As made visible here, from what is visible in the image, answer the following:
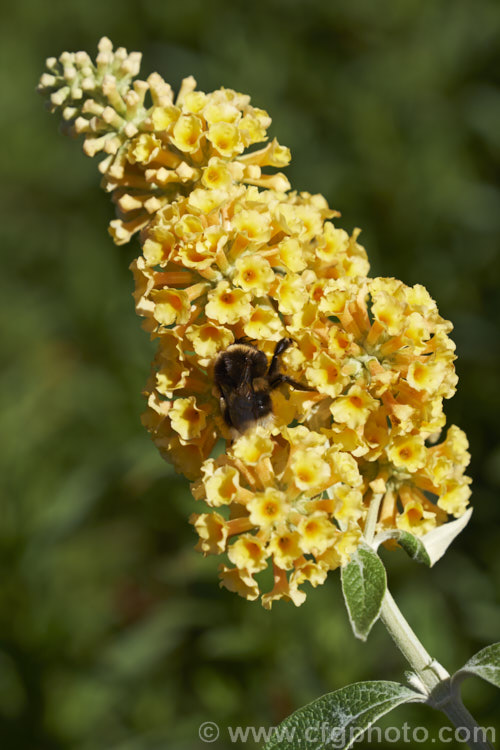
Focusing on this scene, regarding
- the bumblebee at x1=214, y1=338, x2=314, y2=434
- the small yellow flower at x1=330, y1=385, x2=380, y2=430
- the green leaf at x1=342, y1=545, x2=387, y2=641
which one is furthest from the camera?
the bumblebee at x1=214, y1=338, x2=314, y2=434

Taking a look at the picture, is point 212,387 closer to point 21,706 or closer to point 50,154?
point 21,706

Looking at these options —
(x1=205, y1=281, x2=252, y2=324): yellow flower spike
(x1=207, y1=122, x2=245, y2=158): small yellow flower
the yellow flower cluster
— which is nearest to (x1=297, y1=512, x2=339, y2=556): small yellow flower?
the yellow flower cluster

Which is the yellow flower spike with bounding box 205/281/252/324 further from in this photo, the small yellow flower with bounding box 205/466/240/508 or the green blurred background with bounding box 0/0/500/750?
the green blurred background with bounding box 0/0/500/750

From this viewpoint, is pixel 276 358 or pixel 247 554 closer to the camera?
pixel 247 554

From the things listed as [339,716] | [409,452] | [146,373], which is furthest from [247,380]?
[146,373]

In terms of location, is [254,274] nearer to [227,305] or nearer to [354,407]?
[227,305]

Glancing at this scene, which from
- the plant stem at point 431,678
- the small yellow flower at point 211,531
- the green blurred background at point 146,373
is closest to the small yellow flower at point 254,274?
the small yellow flower at point 211,531
